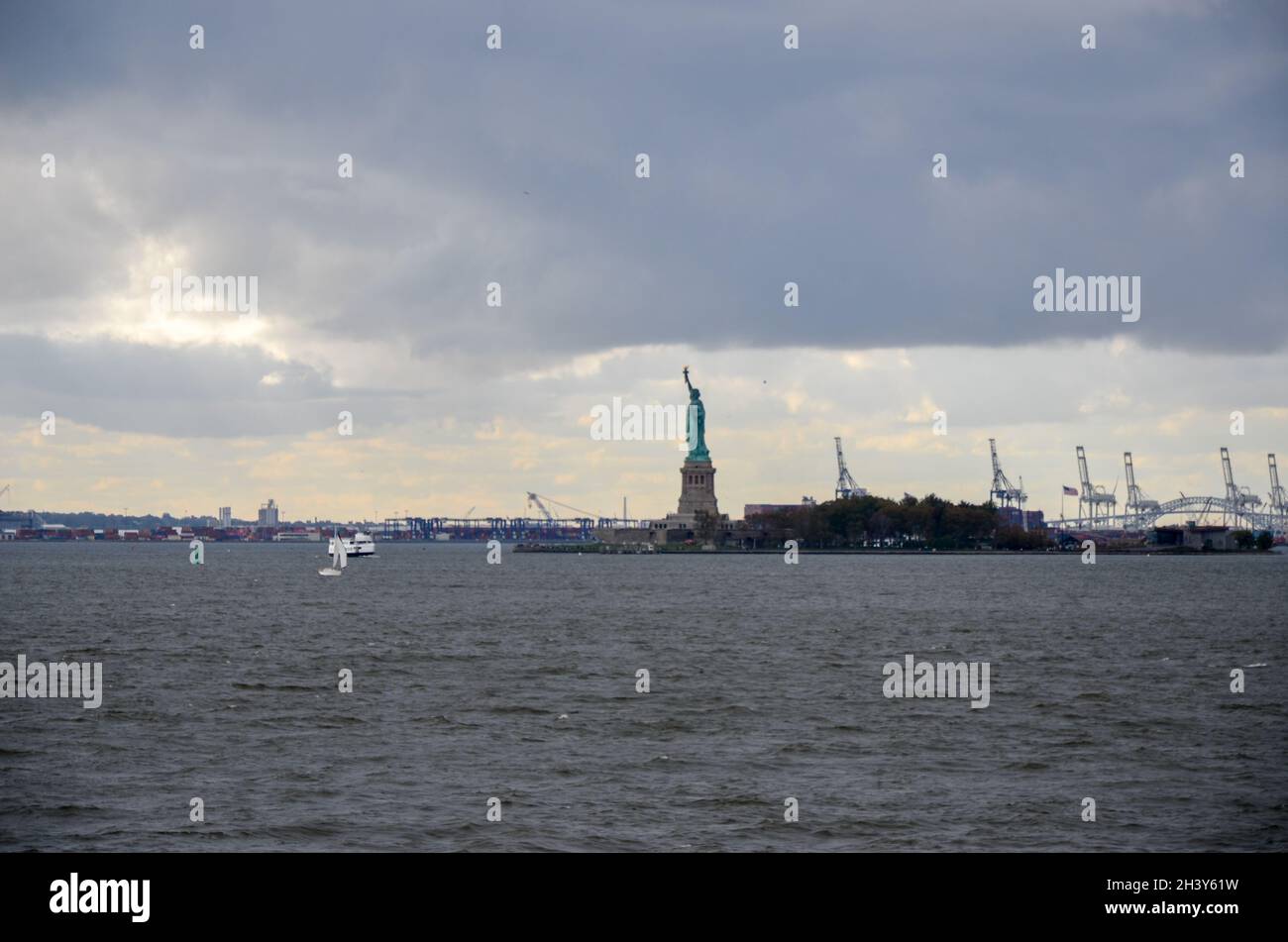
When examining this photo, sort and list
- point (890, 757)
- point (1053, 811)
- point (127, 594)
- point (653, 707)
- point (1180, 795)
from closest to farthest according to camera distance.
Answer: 1. point (1053, 811)
2. point (1180, 795)
3. point (890, 757)
4. point (653, 707)
5. point (127, 594)

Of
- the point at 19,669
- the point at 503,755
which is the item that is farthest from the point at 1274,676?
the point at 19,669

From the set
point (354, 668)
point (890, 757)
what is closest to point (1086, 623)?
point (354, 668)

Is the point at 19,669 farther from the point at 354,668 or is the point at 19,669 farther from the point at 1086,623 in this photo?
→ the point at 1086,623
